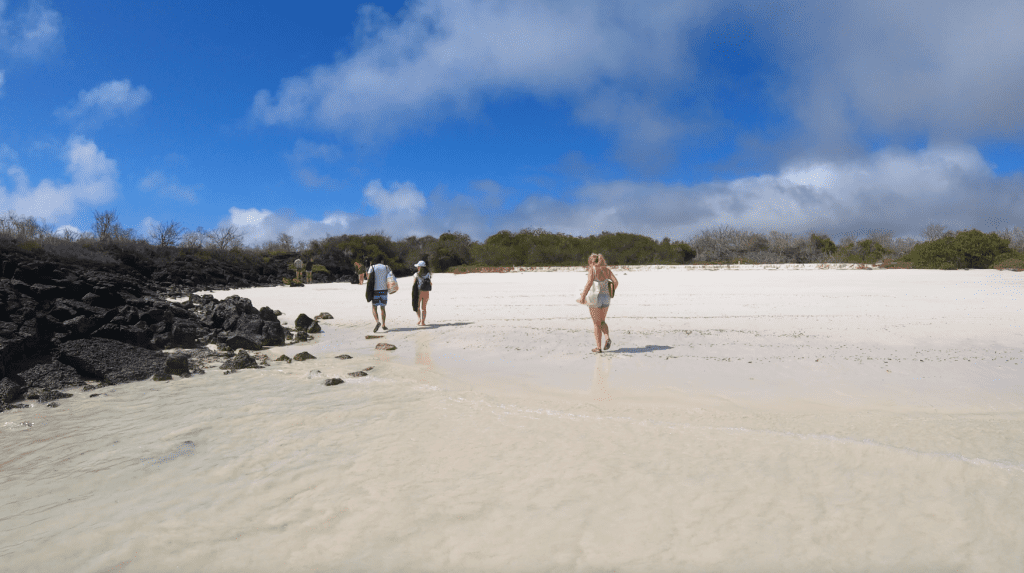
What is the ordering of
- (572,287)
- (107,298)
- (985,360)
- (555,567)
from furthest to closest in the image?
(572,287) → (107,298) → (985,360) → (555,567)

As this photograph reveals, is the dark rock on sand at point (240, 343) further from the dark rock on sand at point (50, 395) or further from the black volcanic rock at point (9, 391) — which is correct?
the black volcanic rock at point (9, 391)

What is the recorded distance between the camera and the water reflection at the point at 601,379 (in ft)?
20.8

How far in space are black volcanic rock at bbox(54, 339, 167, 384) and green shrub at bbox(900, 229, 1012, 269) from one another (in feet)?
129

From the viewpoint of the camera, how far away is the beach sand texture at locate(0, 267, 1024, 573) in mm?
2896

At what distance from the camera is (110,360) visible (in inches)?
314

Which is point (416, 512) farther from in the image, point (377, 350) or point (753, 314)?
point (753, 314)

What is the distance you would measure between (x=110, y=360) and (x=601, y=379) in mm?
7852

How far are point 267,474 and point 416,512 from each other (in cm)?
145

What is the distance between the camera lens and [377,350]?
9.84 m

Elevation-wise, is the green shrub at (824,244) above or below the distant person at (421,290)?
above

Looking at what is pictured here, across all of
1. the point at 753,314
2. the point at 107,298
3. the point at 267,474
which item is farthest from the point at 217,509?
the point at 753,314

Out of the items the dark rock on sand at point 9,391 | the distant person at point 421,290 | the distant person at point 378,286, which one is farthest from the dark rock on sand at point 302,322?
the dark rock on sand at point 9,391

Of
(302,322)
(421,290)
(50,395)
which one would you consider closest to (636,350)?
(421,290)

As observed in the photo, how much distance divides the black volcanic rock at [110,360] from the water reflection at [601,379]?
6.87 metres
